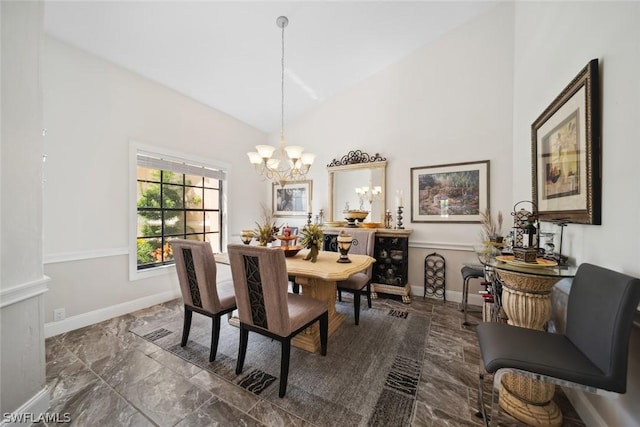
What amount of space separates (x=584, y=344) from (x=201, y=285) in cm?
238

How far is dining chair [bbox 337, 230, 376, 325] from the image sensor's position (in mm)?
2529

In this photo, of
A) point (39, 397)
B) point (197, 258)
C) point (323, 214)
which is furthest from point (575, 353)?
point (323, 214)

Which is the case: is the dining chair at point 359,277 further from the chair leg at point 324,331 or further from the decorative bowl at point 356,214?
the chair leg at point 324,331

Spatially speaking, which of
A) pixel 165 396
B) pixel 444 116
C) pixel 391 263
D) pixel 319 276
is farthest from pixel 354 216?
pixel 165 396

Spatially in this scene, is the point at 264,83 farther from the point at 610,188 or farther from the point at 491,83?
the point at 610,188

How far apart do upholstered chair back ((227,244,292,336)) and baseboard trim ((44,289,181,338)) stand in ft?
6.75

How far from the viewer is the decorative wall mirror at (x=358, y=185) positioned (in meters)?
3.69

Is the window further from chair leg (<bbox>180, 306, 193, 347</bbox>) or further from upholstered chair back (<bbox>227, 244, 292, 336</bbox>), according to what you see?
upholstered chair back (<bbox>227, 244, 292, 336</bbox>)

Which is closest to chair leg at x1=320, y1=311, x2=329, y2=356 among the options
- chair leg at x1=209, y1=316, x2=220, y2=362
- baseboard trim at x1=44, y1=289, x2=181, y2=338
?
chair leg at x1=209, y1=316, x2=220, y2=362

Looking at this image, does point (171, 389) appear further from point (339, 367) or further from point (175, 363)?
point (339, 367)

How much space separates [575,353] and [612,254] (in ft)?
1.81

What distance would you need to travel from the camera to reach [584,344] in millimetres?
1128

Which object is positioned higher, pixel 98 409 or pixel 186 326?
pixel 186 326

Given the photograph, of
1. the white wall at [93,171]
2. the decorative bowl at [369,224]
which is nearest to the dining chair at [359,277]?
the decorative bowl at [369,224]
